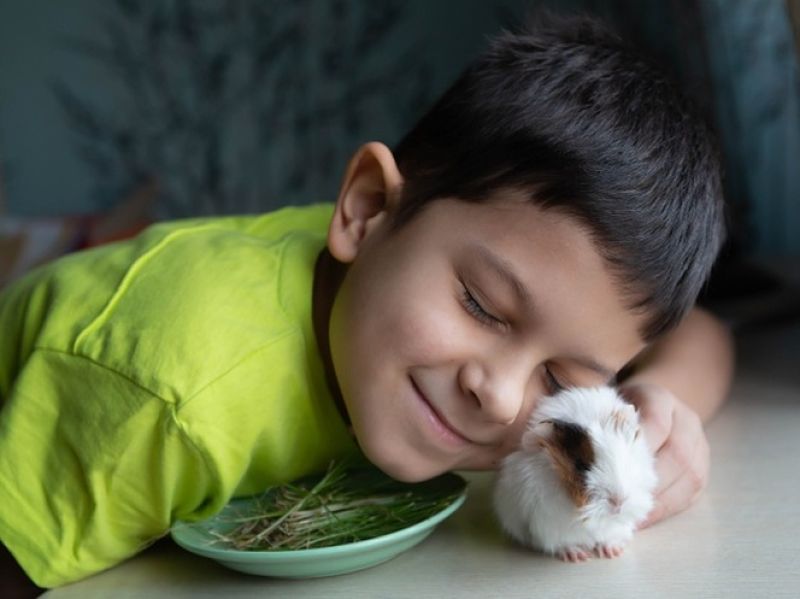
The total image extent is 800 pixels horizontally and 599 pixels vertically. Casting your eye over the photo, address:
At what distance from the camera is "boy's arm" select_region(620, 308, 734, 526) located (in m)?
0.85

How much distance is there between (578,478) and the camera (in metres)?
0.72

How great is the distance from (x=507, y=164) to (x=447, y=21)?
1486 mm

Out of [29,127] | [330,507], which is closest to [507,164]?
[330,507]

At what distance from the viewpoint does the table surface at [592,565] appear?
0.72m

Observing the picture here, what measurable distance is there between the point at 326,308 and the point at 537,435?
0.91 feet

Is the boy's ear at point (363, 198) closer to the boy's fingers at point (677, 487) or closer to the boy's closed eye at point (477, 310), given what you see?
the boy's closed eye at point (477, 310)

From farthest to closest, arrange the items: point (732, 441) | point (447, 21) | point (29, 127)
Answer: point (29, 127)
point (447, 21)
point (732, 441)

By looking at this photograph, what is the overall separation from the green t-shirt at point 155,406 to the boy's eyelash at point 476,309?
179 millimetres

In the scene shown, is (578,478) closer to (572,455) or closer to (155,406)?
(572,455)

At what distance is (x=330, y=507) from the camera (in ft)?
2.76

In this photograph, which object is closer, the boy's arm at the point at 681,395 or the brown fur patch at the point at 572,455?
the brown fur patch at the point at 572,455

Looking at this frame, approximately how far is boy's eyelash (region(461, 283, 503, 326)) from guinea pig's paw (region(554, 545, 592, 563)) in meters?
0.18

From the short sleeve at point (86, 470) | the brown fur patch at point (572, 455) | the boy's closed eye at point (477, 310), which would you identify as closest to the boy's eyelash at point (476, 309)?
the boy's closed eye at point (477, 310)

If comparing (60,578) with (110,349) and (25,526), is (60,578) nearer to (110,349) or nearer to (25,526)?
(25,526)
